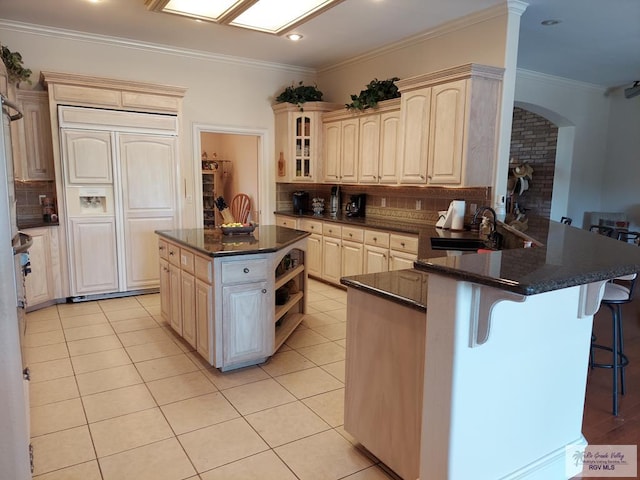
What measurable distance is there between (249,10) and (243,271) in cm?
195

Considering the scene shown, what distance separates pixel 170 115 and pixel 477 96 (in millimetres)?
3274

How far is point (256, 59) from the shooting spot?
576 centimetres

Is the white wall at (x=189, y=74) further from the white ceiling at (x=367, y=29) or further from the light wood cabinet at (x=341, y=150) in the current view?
the light wood cabinet at (x=341, y=150)

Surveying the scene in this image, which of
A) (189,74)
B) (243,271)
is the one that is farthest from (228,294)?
(189,74)

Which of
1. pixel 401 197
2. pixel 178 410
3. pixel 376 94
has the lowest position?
pixel 178 410

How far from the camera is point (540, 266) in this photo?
1431 millimetres

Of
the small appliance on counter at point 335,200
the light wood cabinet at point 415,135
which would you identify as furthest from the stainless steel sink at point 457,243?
the small appliance on counter at point 335,200

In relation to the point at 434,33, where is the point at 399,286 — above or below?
below

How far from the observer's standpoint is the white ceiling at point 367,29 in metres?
3.85

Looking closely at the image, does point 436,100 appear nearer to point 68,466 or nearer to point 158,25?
point 158,25

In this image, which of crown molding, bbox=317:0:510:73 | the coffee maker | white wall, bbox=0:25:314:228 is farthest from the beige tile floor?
crown molding, bbox=317:0:510:73

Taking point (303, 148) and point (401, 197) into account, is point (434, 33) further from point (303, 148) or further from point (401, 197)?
point (303, 148)

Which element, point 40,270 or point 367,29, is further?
point 367,29

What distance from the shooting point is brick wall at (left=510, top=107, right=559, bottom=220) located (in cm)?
702
